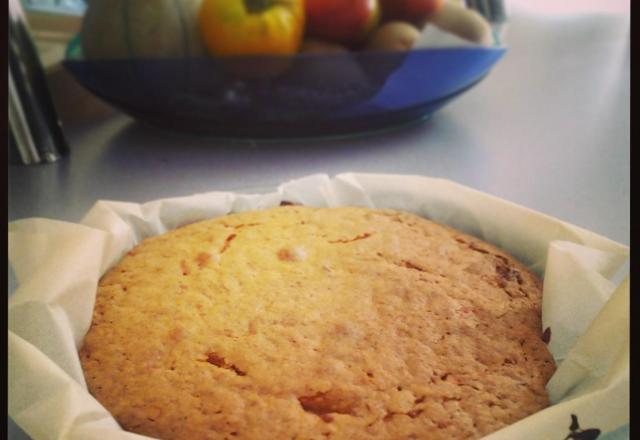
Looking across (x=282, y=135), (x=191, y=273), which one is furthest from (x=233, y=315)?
(x=282, y=135)

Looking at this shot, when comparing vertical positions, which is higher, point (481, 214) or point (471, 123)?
point (481, 214)

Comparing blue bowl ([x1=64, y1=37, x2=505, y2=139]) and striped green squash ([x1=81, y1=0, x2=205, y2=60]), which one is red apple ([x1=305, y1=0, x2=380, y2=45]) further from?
striped green squash ([x1=81, y1=0, x2=205, y2=60])

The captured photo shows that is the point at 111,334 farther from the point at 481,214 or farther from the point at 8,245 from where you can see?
the point at 481,214

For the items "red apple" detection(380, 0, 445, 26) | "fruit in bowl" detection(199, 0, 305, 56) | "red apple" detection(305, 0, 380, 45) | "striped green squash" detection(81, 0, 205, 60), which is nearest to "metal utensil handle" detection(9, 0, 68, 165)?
"striped green squash" detection(81, 0, 205, 60)

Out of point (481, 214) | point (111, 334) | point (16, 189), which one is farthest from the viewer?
point (16, 189)

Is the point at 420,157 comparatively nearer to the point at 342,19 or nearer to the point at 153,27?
the point at 342,19

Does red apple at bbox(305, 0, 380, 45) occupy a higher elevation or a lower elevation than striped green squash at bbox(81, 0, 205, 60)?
higher

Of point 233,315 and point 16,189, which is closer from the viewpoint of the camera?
point 233,315

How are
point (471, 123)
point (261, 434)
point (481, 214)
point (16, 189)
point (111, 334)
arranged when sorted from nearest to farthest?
1. point (261, 434)
2. point (111, 334)
3. point (481, 214)
4. point (16, 189)
5. point (471, 123)

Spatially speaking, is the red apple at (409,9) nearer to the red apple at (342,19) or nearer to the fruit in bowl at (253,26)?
the red apple at (342,19)
